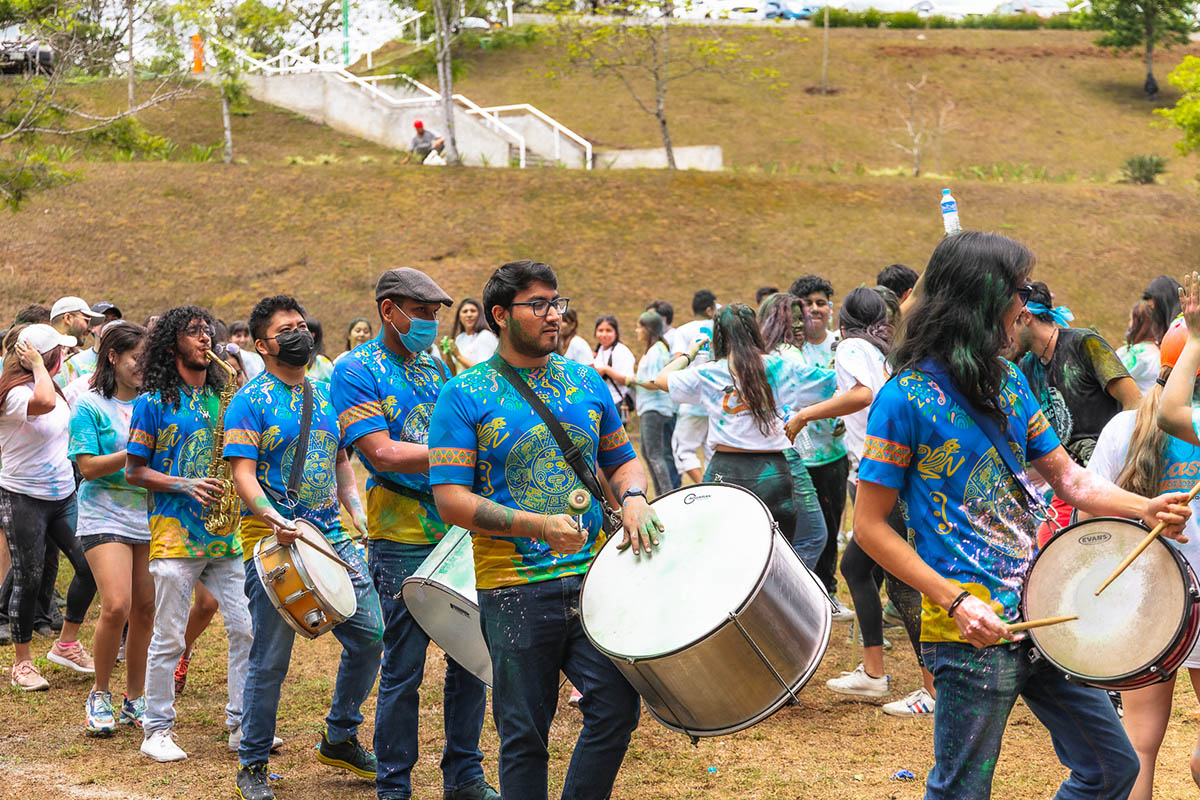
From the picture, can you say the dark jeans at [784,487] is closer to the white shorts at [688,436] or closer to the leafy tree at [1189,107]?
the white shorts at [688,436]

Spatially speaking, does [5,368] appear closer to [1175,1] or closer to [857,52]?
[857,52]

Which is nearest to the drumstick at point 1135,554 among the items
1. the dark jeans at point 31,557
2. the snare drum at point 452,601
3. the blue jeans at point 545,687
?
the blue jeans at point 545,687

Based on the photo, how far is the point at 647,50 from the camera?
2997 cm

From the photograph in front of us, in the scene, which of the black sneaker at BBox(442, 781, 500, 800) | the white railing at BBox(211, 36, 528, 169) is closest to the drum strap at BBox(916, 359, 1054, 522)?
the black sneaker at BBox(442, 781, 500, 800)

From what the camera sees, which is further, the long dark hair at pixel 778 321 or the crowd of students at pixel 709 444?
the long dark hair at pixel 778 321

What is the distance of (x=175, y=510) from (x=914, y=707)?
13.0 ft

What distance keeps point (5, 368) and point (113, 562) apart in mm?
1829

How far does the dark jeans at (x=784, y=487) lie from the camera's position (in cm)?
682

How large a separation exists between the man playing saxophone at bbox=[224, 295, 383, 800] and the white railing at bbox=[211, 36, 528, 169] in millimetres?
23804

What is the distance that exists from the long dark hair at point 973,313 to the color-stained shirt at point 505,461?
1248 mm

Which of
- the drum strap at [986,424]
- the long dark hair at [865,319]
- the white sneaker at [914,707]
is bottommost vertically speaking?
the white sneaker at [914,707]

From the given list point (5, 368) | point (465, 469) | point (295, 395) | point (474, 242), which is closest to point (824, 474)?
point (295, 395)

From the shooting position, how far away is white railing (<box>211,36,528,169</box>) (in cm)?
3021

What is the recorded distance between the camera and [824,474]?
7.62 meters
